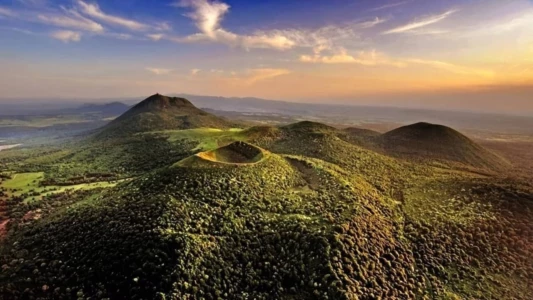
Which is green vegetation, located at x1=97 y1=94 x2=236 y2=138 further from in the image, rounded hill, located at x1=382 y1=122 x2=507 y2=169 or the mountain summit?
rounded hill, located at x1=382 y1=122 x2=507 y2=169

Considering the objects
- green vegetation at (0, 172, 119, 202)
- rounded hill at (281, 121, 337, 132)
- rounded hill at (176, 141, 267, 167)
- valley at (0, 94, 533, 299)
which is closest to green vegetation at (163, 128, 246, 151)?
rounded hill at (281, 121, 337, 132)

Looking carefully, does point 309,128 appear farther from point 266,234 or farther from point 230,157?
point 266,234

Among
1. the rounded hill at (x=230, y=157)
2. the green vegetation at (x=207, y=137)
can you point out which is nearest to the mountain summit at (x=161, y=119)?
the green vegetation at (x=207, y=137)

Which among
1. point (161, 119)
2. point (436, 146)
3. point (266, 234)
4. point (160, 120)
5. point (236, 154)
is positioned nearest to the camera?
point (266, 234)

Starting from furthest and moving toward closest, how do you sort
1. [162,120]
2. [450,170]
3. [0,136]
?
1. [0,136]
2. [162,120]
3. [450,170]

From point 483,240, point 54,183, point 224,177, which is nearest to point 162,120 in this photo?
point 54,183

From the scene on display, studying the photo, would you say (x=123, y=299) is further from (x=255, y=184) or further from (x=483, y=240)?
(x=483, y=240)

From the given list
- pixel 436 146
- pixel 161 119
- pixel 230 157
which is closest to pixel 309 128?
pixel 436 146
